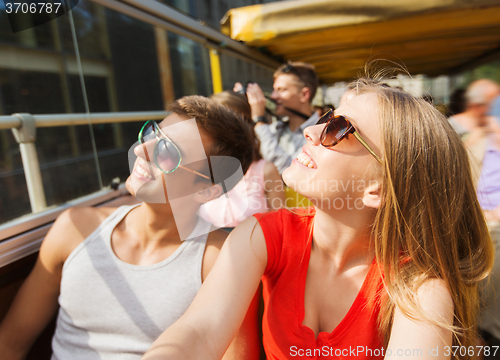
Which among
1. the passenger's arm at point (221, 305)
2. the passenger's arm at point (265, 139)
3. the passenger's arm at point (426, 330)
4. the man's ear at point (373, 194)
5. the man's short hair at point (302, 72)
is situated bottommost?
the passenger's arm at point (426, 330)

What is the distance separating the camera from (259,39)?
267 centimetres

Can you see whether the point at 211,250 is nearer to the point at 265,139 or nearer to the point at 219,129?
the point at 219,129

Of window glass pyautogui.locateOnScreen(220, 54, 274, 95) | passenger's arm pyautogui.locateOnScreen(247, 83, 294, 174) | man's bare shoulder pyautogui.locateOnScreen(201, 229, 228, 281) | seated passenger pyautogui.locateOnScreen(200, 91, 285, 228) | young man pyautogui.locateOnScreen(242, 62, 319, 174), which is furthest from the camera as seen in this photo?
window glass pyautogui.locateOnScreen(220, 54, 274, 95)

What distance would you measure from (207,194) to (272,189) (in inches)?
32.8

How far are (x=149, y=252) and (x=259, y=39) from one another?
2.13m

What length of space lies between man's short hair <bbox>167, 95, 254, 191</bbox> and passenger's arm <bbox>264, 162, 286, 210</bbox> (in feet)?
2.18

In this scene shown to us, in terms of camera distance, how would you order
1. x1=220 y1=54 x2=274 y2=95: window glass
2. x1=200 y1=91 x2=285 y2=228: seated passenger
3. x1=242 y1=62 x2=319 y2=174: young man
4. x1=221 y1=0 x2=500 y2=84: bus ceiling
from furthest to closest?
x1=220 y1=54 x2=274 y2=95: window glass < x1=242 y1=62 x2=319 y2=174: young man < x1=221 y1=0 x2=500 y2=84: bus ceiling < x1=200 y1=91 x2=285 y2=228: seated passenger

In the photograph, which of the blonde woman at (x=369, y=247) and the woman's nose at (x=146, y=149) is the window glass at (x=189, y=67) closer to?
the woman's nose at (x=146, y=149)

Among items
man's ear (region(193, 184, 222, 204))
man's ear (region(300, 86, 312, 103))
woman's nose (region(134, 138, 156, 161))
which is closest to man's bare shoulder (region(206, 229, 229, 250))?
man's ear (region(193, 184, 222, 204))

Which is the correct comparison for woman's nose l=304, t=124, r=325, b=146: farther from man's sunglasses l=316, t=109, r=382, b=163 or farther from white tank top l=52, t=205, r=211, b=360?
white tank top l=52, t=205, r=211, b=360

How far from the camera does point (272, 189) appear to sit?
7.13ft

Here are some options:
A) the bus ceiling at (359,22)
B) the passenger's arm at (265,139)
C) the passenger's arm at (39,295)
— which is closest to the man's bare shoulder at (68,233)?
the passenger's arm at (39,295)

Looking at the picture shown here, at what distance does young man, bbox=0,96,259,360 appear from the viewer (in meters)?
1.22

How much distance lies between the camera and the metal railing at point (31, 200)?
1.33 m
